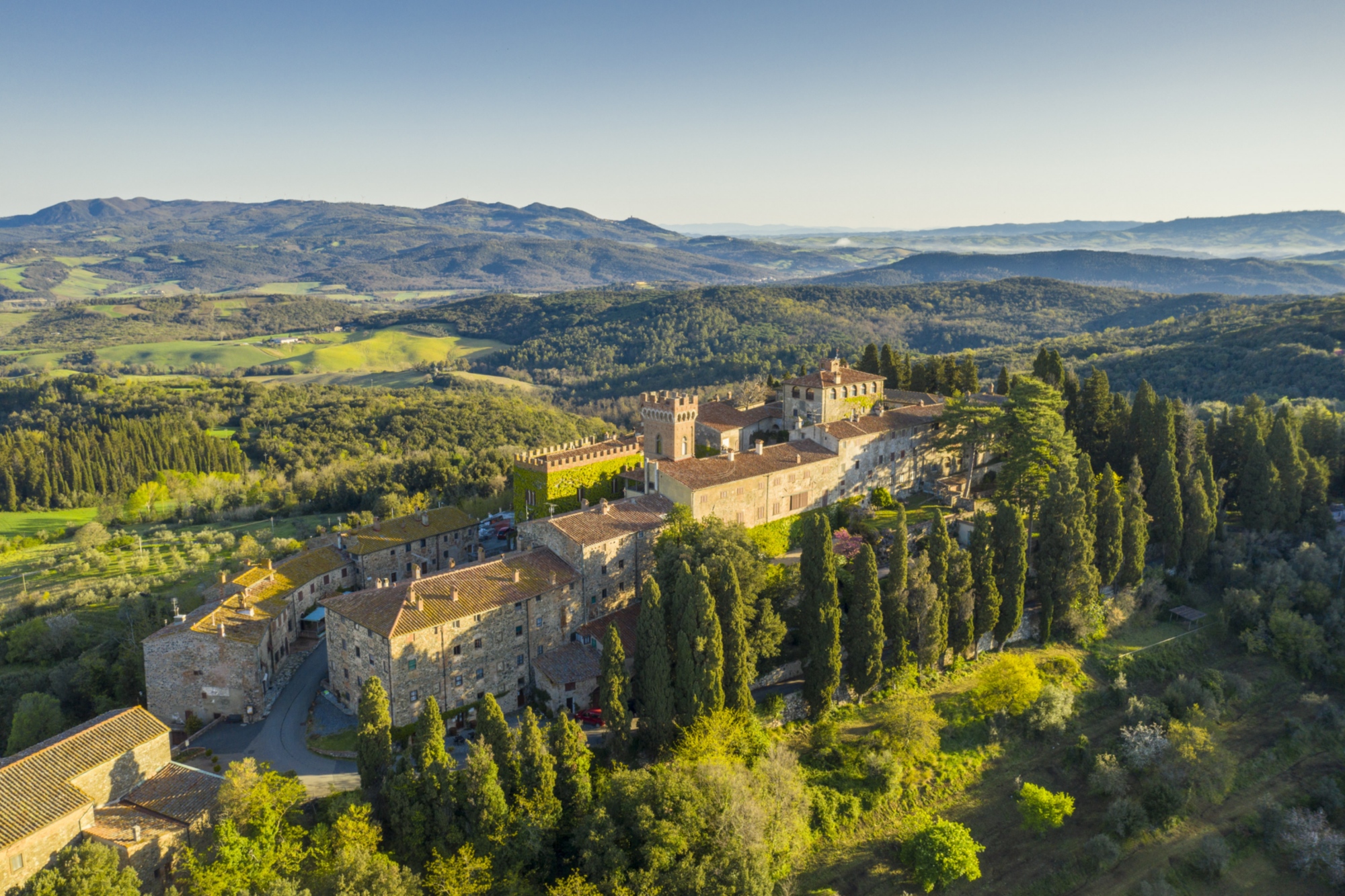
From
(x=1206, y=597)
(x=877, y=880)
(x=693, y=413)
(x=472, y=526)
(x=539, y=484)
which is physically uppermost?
(x=693, y=413)

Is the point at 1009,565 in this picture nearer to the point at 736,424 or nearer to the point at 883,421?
the point at 883,421

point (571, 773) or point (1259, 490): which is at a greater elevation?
point (1259, 490)

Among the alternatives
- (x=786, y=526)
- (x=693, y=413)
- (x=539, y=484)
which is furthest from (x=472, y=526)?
(x=786, y=526)

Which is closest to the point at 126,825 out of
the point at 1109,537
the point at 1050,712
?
the point at 1050,712

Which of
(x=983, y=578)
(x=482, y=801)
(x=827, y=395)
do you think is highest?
(x=827, y=395)

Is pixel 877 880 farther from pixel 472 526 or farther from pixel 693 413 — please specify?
pixel 472 526

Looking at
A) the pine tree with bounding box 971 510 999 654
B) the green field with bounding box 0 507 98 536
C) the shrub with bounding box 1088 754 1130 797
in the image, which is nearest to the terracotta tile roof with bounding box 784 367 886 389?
the pine tree with bounding box 971 510 999 654

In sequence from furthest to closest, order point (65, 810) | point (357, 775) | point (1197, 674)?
point (1197, 674) → point (357, 775) → point (65, 810)

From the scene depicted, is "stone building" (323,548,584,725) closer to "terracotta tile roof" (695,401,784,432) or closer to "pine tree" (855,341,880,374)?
"terracotta tile roof" (695,401,784,432)
